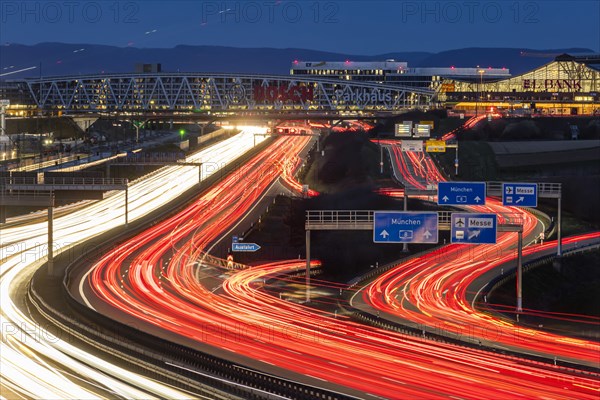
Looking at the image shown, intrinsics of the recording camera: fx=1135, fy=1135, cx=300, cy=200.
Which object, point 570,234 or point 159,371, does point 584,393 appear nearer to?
point 159,371

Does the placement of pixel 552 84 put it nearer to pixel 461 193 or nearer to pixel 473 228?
pixel 461 193

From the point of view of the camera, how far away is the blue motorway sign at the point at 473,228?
4188cm

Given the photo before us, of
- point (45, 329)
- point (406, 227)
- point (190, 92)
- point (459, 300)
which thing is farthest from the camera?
point (190, 92)

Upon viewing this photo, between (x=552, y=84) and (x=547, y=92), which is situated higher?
(x=552, y=84)

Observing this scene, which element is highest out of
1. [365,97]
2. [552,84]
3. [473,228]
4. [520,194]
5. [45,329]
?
[552,84]

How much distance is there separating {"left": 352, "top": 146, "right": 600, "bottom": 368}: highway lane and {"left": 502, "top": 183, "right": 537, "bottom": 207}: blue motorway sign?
3.00 m

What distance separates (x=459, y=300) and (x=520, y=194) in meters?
7.11

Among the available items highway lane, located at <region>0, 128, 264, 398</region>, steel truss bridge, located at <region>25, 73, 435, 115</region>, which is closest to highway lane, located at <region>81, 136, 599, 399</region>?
highway lane, located at <region>0, 128, 264, 398</region>

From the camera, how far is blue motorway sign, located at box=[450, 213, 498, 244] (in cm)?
4188

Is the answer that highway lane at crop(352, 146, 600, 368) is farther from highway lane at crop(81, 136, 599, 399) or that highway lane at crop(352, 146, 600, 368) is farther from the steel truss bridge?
the steel truss bridge

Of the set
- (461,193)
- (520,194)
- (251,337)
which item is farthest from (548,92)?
(251,337)

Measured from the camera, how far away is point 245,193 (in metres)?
74.6

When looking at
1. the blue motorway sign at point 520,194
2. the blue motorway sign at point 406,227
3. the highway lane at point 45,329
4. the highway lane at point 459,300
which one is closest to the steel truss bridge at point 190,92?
the highway lane at point 45,329

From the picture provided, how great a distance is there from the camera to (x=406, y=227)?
137 ft
